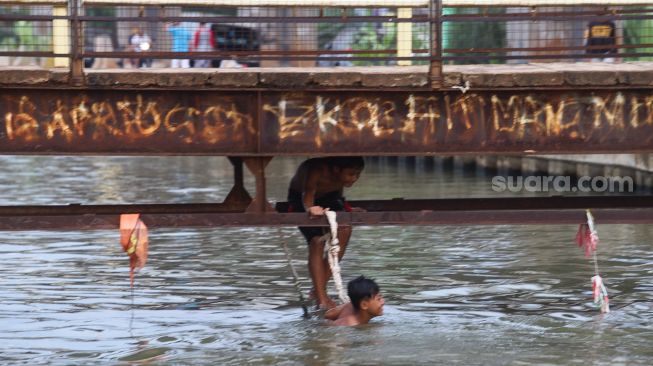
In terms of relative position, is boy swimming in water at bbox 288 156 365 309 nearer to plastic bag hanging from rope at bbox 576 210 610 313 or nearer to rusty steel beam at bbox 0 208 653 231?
rusty steel beam at bbox 0 208 653 231

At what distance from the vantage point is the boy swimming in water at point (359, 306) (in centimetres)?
931

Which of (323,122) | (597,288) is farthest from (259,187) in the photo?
(597,288)

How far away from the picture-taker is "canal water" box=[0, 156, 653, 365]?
8805mm

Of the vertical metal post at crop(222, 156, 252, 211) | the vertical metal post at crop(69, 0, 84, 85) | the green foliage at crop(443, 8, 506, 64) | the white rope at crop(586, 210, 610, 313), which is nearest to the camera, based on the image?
the vertical metal post at crop(69, 0, 84, 85)

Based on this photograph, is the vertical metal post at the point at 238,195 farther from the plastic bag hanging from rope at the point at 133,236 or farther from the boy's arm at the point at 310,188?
the plastic bag hanging from rope at the point at 133,236

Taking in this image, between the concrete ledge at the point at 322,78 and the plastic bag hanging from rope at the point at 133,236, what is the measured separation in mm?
959

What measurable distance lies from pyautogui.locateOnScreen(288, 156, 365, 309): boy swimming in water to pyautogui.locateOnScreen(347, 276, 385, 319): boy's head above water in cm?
55

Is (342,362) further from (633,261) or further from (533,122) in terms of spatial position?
(633,261)

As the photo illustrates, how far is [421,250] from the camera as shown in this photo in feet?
45.8

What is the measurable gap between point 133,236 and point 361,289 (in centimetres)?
178

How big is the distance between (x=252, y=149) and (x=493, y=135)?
177 cm

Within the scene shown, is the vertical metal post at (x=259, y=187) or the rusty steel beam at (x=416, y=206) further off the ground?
the vertical metal post at (x=259, y=187)

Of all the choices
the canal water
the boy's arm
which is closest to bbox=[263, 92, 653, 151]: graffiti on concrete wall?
the boy's arm

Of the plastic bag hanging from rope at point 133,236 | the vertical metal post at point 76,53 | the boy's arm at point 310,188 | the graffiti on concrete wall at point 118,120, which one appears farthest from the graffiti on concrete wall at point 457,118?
the vertical metal post at point 76,53
